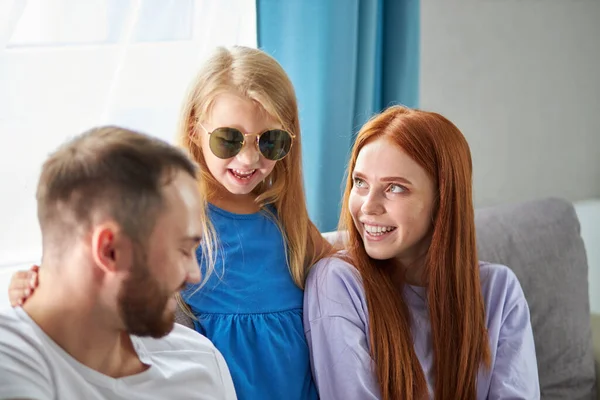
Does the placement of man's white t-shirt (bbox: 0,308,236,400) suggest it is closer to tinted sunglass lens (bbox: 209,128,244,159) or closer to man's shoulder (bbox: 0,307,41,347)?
man's shoulder (bbox: 0,307,41,347)

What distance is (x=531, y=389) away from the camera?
172cm

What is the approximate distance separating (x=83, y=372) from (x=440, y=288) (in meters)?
0.93

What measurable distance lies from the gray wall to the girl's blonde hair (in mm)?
1169

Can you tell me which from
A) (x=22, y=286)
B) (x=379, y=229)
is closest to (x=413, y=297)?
(x=379, y=229)

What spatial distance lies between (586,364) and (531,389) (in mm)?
531

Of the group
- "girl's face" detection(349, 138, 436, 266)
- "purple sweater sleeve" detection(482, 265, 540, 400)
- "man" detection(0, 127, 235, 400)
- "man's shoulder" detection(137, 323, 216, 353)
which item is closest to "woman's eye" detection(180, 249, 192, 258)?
"man" detection(0, 127, 235, 400)

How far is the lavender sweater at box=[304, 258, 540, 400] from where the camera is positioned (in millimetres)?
1627

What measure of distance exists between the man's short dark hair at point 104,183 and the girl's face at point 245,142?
0.66 meters

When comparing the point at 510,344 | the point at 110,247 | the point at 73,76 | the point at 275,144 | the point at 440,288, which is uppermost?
the point at 73,76

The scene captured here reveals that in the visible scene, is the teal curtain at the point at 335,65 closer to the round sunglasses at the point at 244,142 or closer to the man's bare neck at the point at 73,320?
the round sunglasses at the point at 244,142

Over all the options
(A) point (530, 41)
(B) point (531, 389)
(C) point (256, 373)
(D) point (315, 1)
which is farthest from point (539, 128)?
(C) point (256, 373)

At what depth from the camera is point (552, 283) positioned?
2.18 metres

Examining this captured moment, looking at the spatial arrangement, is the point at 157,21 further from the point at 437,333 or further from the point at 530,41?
the point at 530,41

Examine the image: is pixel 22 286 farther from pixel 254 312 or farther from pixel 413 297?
pixel 413 297
